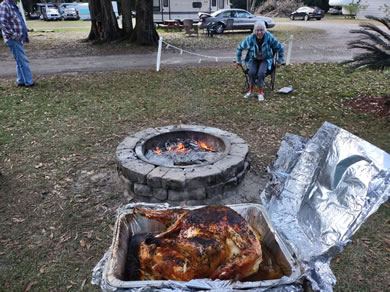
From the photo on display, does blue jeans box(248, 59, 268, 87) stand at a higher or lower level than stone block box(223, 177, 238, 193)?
higher

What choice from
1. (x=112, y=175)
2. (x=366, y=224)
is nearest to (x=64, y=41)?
(x=112, y=175)

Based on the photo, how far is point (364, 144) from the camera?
277cm

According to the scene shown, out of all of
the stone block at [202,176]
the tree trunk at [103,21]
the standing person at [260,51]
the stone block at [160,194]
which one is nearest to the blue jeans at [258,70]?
the standing person at [260,51]

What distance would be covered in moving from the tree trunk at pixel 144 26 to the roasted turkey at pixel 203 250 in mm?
12802

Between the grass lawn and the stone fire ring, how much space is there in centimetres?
41

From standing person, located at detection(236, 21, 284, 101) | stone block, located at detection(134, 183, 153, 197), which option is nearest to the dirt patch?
standing person, located at detection(236, 21, 284, 101)

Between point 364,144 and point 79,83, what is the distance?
746 cm

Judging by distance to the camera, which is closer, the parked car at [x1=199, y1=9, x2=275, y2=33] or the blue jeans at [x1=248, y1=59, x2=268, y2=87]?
the blue jeans at [x1=248, y1=59, x2=268, y2=87]

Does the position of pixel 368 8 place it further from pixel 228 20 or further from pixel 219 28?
Result: pixel 219 28

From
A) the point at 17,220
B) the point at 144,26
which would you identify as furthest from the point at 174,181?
the point at 144,26

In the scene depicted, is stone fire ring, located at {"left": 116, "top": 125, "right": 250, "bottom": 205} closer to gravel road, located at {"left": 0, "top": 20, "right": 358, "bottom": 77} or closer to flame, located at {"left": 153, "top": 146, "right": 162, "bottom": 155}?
flame, located at {"left": 153, "top": 146, "right": 162, "bottom": 155}

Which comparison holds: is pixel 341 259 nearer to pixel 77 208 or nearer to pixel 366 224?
pixel 366 224

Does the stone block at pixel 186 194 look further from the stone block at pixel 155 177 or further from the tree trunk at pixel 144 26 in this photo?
the tree trunk at pixel 144 26

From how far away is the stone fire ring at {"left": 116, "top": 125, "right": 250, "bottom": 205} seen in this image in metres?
3.08
